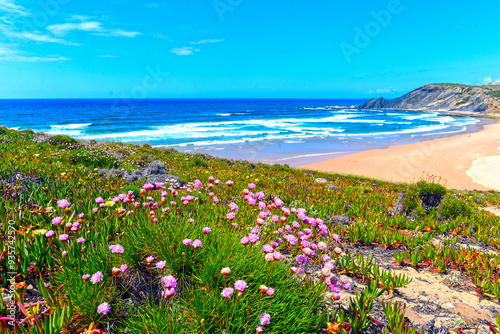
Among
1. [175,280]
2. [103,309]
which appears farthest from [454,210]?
[103,309]

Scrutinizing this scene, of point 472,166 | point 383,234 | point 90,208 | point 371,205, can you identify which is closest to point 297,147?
point 472,166

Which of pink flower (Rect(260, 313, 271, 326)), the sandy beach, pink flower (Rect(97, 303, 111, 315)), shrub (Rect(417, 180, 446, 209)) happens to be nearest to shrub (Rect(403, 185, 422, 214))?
shrub (Rect(417, 180, 446, 209))

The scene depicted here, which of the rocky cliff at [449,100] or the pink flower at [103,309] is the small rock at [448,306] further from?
the rocky cliff at [449,100]

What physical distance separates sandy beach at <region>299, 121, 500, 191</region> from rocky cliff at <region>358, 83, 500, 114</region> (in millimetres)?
88445

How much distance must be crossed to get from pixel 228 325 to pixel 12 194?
4471mm

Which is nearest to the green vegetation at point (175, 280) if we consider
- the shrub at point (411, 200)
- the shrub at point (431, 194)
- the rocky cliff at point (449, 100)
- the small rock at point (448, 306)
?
the small rock at point (448, 306)

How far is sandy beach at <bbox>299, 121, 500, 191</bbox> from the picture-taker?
66.5ft

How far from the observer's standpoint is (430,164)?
2434 centimetres

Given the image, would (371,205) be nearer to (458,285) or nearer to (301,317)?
(458,285)

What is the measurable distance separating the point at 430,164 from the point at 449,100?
127 m

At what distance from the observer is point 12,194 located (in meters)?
4.31

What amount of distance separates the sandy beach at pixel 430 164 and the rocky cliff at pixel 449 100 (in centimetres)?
8844

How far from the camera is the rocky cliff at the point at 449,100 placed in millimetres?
102000

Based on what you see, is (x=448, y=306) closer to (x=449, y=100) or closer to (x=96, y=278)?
(x=96, y=278)
